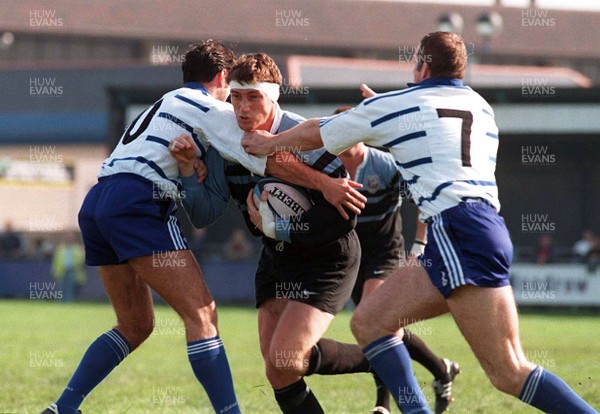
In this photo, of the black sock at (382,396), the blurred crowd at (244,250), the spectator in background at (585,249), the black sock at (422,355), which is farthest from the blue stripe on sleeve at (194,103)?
the spectator in background at (585,249)

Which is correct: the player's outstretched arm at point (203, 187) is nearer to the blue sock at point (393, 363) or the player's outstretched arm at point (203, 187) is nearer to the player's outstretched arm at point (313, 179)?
the player's outstretched arm at point (313, 179)

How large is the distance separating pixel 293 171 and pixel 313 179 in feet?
0.39

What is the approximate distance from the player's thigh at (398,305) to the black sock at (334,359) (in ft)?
2.42

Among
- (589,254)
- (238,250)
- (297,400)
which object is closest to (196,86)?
(297,400)

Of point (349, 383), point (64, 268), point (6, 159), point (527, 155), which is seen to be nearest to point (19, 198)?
point (6, 159)

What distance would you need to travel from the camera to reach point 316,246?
622 centimetres

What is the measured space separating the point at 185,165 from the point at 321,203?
78cm

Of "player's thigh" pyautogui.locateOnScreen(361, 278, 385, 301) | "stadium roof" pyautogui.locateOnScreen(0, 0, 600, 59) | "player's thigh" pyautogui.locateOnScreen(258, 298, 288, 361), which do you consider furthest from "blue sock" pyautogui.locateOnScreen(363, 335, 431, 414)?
"stadium roof" pyautogui.locateOnScreen(0, 0, 600, 59)

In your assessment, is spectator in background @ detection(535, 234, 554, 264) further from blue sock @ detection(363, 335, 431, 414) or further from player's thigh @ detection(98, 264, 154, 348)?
blue sock @ detection(363, 335, 431, 414)

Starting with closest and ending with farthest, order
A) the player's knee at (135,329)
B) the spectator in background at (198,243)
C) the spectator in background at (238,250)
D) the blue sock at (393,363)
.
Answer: the blue sock at (393,363)
the player's knee at (135,329)
the spectator in background at (238,250)
the spectator in background at (198,243)

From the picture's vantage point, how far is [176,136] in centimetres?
607

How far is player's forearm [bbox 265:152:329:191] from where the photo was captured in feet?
19.6

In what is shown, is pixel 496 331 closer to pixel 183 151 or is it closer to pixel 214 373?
pixel 214 373

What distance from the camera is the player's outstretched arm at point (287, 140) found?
18.7 feet
